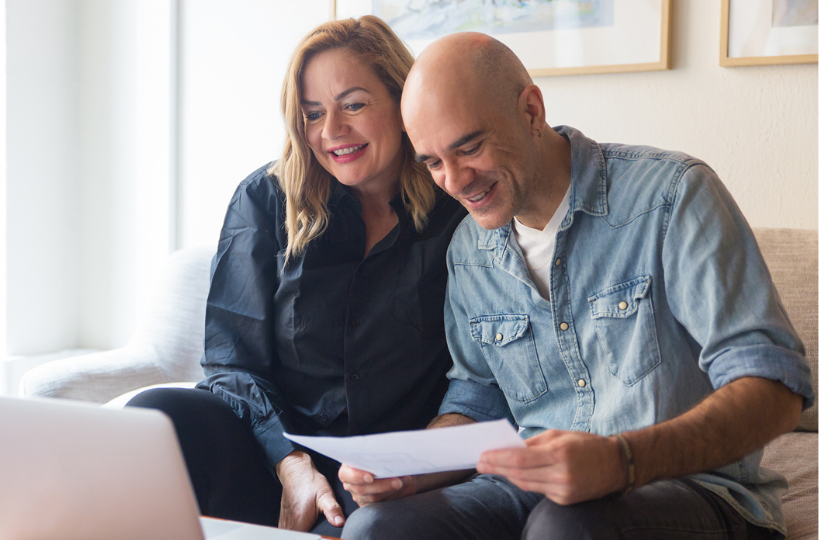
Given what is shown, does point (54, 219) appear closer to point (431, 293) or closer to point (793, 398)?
point (431, 293)

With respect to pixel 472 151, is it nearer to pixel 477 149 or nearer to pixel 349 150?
pixel 477 149

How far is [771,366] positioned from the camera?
90 centimetres

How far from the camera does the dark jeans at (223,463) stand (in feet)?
3.98

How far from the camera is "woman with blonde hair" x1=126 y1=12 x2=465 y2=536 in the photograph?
4.47 feet

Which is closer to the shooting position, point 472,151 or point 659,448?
point 659,448

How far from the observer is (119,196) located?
8.47 feet

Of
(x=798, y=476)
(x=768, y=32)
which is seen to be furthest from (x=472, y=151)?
(x=768, y=32)

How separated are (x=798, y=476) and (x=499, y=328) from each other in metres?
0.65

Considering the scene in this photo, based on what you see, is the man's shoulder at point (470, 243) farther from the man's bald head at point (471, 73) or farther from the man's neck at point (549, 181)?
the man's bald head at point (471, 73)

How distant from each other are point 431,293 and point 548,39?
0.91 metres

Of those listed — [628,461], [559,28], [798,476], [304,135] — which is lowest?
[798,476]

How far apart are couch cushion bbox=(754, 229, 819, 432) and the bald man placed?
57 centimetres

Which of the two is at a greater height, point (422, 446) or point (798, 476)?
point (422, 446)

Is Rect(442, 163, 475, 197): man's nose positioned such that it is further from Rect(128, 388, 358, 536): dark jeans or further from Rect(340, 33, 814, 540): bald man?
Rect(128, 388, 358, 536): dark jeans
